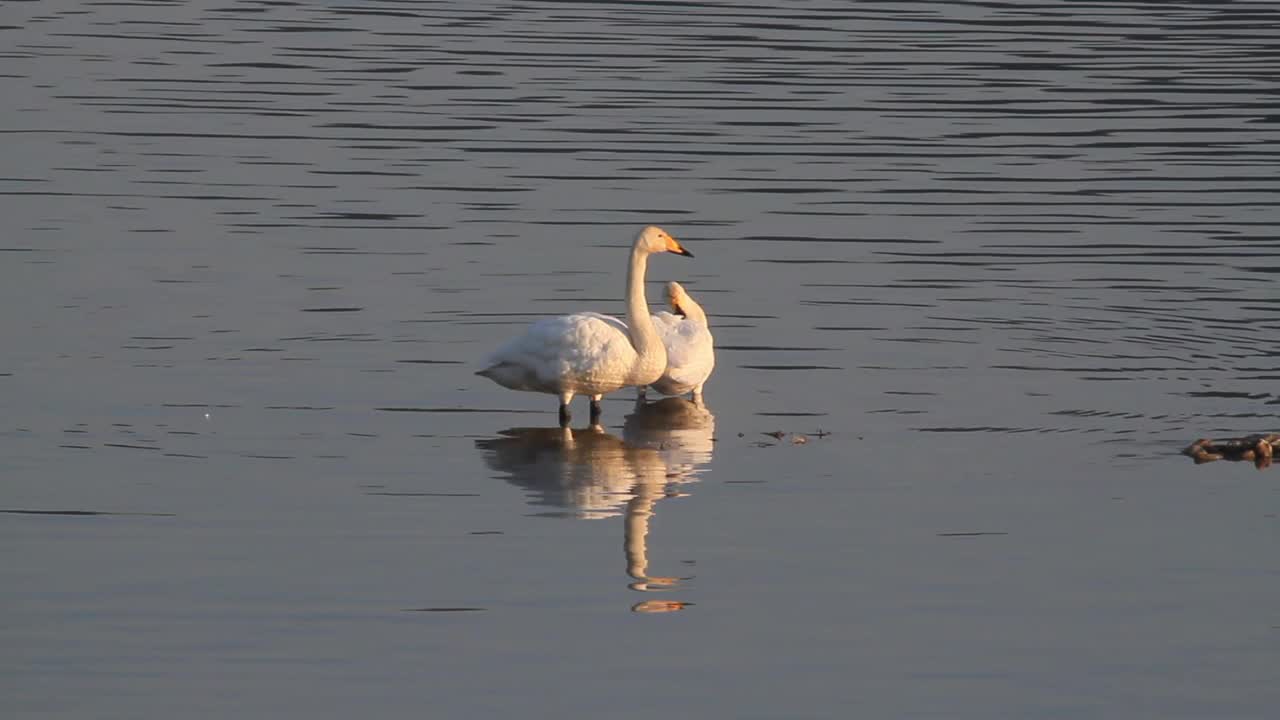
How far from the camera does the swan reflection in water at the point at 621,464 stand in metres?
11.6

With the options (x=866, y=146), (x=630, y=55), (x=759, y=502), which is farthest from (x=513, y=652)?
(x=630, y=55)

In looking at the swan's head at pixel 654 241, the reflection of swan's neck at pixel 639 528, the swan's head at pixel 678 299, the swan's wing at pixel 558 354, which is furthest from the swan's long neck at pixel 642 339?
the reflection of swan's neck at pixel 639 528

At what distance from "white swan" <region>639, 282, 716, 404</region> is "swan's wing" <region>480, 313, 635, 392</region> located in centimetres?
58

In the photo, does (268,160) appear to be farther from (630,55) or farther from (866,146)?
(630,55)

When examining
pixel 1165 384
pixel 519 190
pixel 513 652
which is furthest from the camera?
pixel 519 190

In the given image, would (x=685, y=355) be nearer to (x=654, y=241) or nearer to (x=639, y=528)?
(x=654, y=241)

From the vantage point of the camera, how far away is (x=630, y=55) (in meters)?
32.8

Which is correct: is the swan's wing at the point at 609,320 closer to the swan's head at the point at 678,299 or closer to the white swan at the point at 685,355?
the white swan at the point at 685,355

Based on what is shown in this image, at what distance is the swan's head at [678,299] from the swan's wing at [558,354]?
1806 millimetres

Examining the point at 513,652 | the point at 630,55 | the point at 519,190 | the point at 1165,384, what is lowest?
the point at 513,652

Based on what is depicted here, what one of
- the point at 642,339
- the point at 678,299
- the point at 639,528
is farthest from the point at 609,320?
the point at 639,528

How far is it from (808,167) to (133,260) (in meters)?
7.92

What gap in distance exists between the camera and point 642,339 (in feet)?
47.5

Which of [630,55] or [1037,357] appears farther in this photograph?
[630,55]
